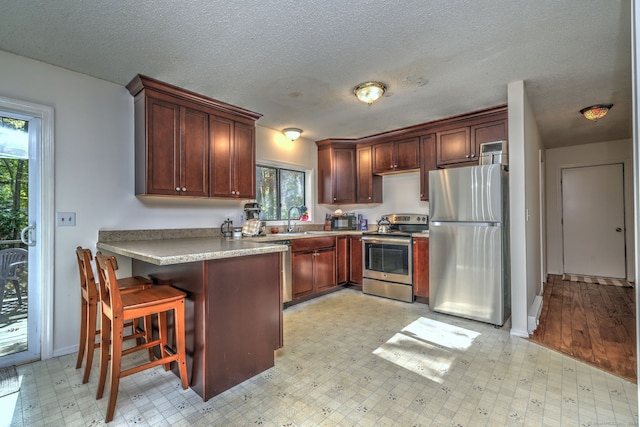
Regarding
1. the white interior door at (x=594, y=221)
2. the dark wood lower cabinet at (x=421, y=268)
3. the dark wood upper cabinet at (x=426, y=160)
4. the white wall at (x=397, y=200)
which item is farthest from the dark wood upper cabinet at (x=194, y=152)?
the white interior door at (x=594, y=221)

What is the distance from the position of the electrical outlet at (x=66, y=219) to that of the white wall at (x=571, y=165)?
695cm

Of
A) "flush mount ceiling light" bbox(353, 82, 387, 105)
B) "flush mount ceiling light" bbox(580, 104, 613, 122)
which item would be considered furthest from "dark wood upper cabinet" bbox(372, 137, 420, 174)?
"flush mount ceiling light" bbox(580, 104, 613, 122)

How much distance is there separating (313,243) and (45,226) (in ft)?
8.61

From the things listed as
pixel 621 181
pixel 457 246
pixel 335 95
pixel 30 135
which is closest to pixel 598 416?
pixel 457 246

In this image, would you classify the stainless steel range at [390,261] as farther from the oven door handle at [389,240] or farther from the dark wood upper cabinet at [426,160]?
the dark wood upper cabinet at [426,160]

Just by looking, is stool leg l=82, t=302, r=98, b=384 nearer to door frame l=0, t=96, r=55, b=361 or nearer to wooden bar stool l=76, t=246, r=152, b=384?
wooden bar stool l=76, t=246, r=152, b=384

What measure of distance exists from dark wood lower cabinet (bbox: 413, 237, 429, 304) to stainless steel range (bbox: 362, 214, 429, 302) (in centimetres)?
5

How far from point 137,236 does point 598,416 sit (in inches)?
141

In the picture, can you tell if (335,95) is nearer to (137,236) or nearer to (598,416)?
(137,236)

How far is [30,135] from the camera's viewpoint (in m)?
2.40

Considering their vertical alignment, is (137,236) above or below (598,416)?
above

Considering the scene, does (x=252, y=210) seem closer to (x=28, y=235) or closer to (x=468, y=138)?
(x=28, y=235)

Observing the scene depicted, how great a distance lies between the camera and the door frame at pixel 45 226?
2363mm

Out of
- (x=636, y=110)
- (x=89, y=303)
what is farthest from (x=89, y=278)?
(x=636, y=110)
